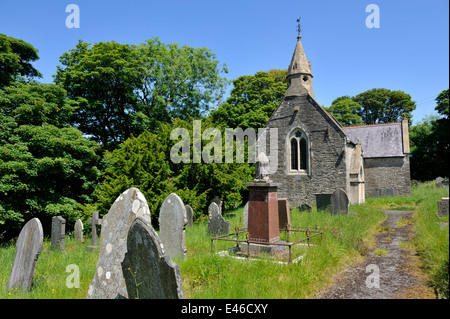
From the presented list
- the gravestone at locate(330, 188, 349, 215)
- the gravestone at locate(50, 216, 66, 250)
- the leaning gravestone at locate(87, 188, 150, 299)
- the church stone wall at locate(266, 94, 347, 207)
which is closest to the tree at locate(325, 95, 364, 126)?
the church stone wall at locate(266, 94, 347, 207)

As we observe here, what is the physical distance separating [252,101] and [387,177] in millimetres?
13890

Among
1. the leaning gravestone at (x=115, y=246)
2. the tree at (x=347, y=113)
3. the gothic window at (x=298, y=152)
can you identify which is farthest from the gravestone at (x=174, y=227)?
the tree at (x=347, y=113)

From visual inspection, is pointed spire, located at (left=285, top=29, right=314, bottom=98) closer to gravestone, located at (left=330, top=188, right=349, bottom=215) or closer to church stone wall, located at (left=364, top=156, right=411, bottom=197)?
church stone wall, located at (left=364, top=156, right=411, bottom=197)

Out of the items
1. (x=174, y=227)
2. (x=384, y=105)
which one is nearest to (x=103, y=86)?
(x=174, y=227)

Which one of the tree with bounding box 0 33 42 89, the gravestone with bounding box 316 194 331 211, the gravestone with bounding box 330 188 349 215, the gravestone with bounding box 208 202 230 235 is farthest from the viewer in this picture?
the tree with bounding box 0 33 42 89

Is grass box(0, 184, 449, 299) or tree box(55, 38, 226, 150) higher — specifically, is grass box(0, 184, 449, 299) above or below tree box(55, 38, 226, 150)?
below

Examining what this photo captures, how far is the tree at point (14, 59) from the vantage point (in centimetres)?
1516

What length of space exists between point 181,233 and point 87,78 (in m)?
17.2

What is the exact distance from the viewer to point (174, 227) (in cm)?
711

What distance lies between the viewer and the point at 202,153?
50.7ft

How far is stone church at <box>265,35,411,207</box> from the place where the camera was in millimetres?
18203

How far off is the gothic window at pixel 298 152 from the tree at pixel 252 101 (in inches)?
206

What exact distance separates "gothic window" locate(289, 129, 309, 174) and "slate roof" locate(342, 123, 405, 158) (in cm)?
617

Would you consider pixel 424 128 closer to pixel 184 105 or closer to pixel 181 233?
pixel 184 105
